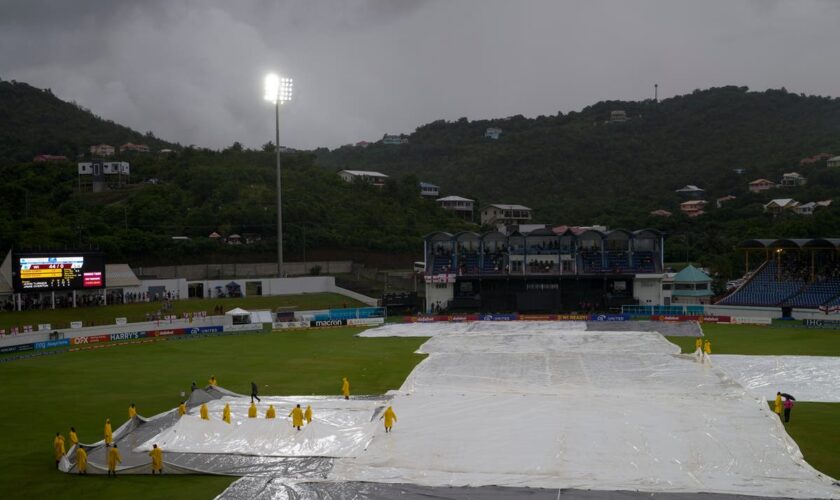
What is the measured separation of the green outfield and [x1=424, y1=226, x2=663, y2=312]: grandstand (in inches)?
399

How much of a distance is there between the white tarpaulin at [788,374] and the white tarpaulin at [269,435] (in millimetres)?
16091

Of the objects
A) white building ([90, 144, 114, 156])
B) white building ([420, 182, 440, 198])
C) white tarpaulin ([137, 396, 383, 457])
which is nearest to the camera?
white tarpaulin ([137, 396, 383, 457])

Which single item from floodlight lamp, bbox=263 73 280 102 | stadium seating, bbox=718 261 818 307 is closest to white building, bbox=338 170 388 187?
floodlight lamp, bbox=263 73 280 102

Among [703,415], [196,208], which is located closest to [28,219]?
[196,208]

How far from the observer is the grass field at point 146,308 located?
5264 centimetres

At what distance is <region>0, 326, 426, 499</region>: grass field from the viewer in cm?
1973

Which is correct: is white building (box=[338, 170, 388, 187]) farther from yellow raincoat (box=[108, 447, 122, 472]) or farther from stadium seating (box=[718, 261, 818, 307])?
yellow raincoat (box=[108, 447, 122, 472])

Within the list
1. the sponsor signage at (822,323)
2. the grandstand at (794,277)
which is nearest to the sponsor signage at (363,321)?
the grandstand at (794,277)

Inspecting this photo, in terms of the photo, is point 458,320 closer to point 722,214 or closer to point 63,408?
point 63,408

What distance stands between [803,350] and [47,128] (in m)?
129

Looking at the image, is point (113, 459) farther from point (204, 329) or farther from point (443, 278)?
point (443, 278)

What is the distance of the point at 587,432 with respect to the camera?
2328 centimetres

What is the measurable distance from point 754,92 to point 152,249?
139 meters

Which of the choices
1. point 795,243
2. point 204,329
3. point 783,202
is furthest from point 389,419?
point 783,202
